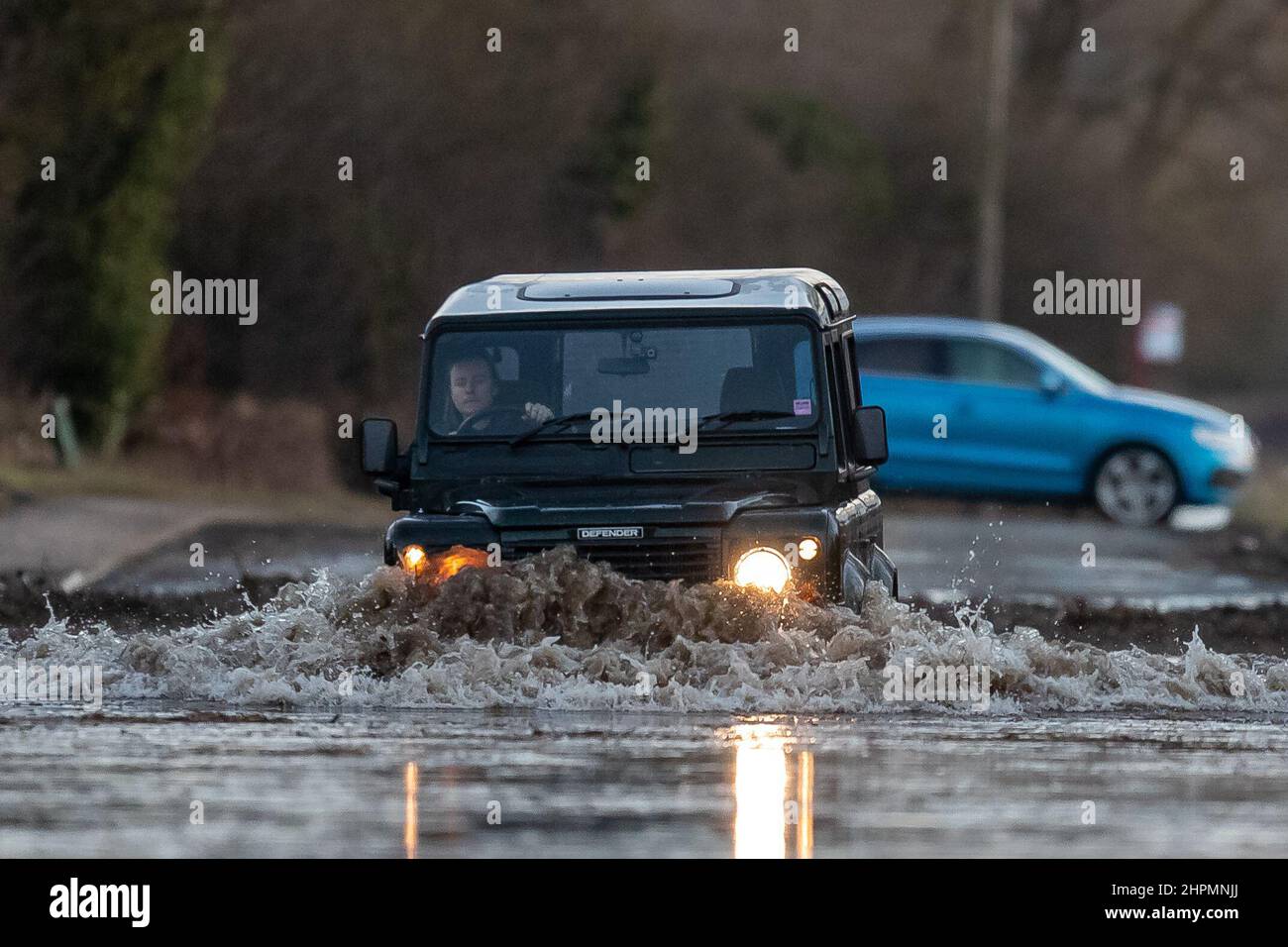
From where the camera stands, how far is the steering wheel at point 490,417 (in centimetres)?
1321

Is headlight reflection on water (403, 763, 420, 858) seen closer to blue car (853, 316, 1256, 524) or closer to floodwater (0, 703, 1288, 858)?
floodwater (0, 703, 1288, 858)

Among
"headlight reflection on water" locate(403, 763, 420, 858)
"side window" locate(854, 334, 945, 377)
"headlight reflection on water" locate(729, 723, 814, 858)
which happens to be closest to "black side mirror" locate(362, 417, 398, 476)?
"headlight reflection on water" locate(729, 723, 814, 858)

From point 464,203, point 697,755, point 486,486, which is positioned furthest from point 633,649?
point 464,203

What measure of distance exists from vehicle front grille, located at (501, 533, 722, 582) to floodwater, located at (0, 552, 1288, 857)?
0.09 m

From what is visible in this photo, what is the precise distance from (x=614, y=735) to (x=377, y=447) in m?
2.02

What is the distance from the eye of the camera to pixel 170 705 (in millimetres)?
12938

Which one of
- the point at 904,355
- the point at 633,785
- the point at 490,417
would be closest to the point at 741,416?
the point at 490,417

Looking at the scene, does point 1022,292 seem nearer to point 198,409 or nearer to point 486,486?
point 198,409

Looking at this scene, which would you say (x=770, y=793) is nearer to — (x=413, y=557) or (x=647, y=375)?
(x=413, y=557)

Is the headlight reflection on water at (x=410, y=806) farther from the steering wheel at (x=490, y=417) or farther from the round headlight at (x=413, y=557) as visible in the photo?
the steering wheel at (x=490, y=417)

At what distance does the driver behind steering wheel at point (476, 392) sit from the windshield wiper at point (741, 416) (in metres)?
0.76

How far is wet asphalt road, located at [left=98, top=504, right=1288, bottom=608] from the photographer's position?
20172mm

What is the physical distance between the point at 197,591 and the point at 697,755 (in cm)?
849
